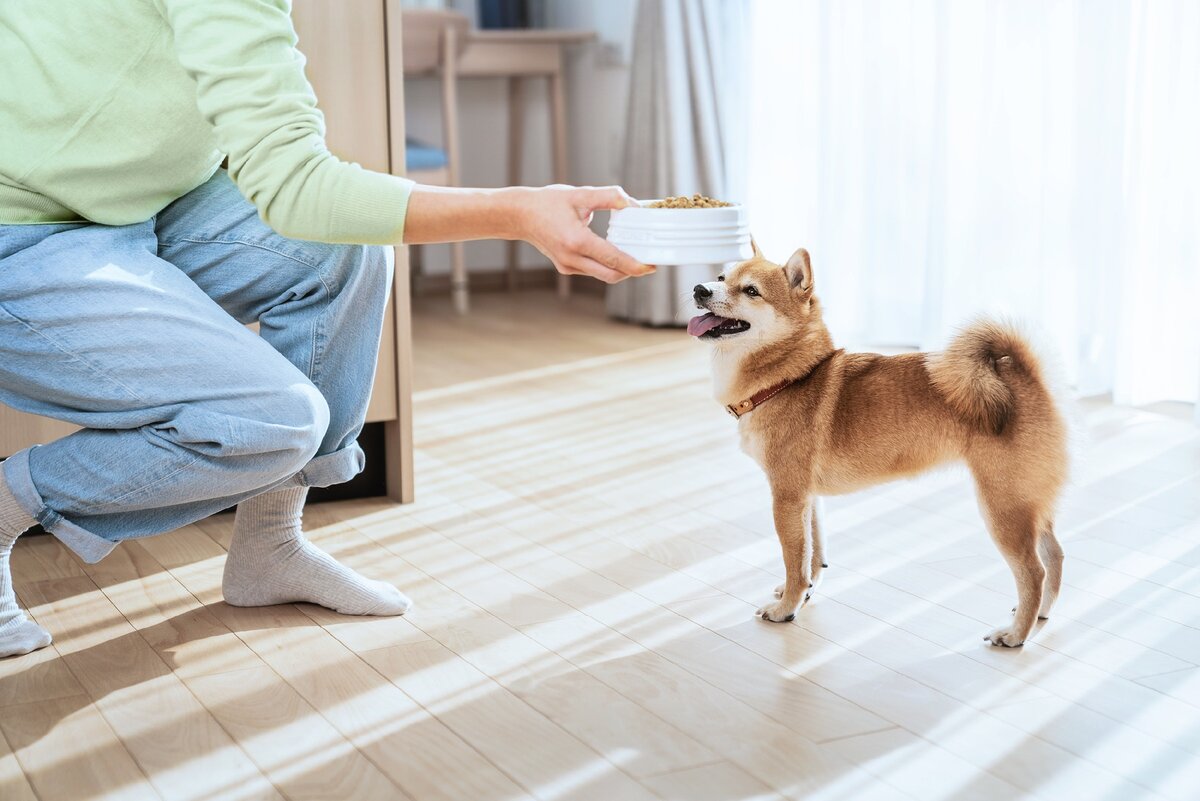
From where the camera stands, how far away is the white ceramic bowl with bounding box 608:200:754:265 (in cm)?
133

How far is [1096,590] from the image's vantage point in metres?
1.61

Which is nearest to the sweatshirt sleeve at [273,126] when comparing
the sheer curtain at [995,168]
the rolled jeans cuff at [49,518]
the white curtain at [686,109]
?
the rolled jeans cuff at [49,518]

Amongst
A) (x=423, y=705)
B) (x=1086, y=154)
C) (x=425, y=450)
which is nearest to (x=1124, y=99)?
(x=1086, y=154)

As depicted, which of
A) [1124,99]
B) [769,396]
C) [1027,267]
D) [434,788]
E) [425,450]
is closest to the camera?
[434,788]

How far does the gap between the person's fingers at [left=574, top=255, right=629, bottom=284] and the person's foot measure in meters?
0.74

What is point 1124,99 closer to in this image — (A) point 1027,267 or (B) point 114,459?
(A) point 1027,267

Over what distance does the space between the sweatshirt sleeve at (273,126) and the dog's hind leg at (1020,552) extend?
2.35 feet

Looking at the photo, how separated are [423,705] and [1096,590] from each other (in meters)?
0.86

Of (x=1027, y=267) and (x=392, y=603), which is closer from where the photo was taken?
(x=392, y=603)

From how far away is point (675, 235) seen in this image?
4.39 feet

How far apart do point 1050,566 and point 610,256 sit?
2.14 ft

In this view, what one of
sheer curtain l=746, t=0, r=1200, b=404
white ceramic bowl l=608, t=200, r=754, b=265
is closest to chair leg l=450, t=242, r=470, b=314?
sheer curtain l=746, t=0, r=1200, b=404

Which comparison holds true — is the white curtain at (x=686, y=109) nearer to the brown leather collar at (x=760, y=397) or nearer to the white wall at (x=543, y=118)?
the white wall at (x=543, y=118)

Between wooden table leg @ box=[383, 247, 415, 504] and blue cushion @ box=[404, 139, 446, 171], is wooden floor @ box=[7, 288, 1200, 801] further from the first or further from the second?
blue cushion @ box=[404, 139, 446, 171]
